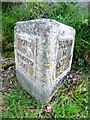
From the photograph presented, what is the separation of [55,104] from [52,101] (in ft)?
0.19

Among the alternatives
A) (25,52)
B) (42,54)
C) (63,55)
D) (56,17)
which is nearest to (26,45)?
(25,52)

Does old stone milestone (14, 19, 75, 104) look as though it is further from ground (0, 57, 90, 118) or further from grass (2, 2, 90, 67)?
grass (2, 2, 90, 67)

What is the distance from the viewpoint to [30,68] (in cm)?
338

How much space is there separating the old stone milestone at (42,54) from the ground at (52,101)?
0.08 m

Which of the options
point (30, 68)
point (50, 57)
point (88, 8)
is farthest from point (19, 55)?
point (88, 8)

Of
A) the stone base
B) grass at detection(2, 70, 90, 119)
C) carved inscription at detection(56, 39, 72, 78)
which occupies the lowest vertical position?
grass at detection(2, 70, 90, 119)

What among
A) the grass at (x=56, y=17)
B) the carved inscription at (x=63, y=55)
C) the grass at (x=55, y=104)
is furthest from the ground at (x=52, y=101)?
the grass at (x=56, y=17)

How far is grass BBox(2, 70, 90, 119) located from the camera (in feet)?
10.8

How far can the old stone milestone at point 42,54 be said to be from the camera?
311 centimetres

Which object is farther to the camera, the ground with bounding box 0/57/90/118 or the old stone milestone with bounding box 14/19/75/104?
the ground with bounding box 0/57/90/118

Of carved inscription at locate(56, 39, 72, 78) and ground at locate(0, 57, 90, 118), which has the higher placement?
carved inscription at locate(56, 39, 72, 78)

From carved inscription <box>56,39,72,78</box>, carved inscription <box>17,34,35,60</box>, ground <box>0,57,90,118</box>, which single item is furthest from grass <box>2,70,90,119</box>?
carved inscription <box>17,34,35,60</box>

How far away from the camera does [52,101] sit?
3.45 metres

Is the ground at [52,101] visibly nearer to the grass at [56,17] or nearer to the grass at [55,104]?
the grass at [55,104]
